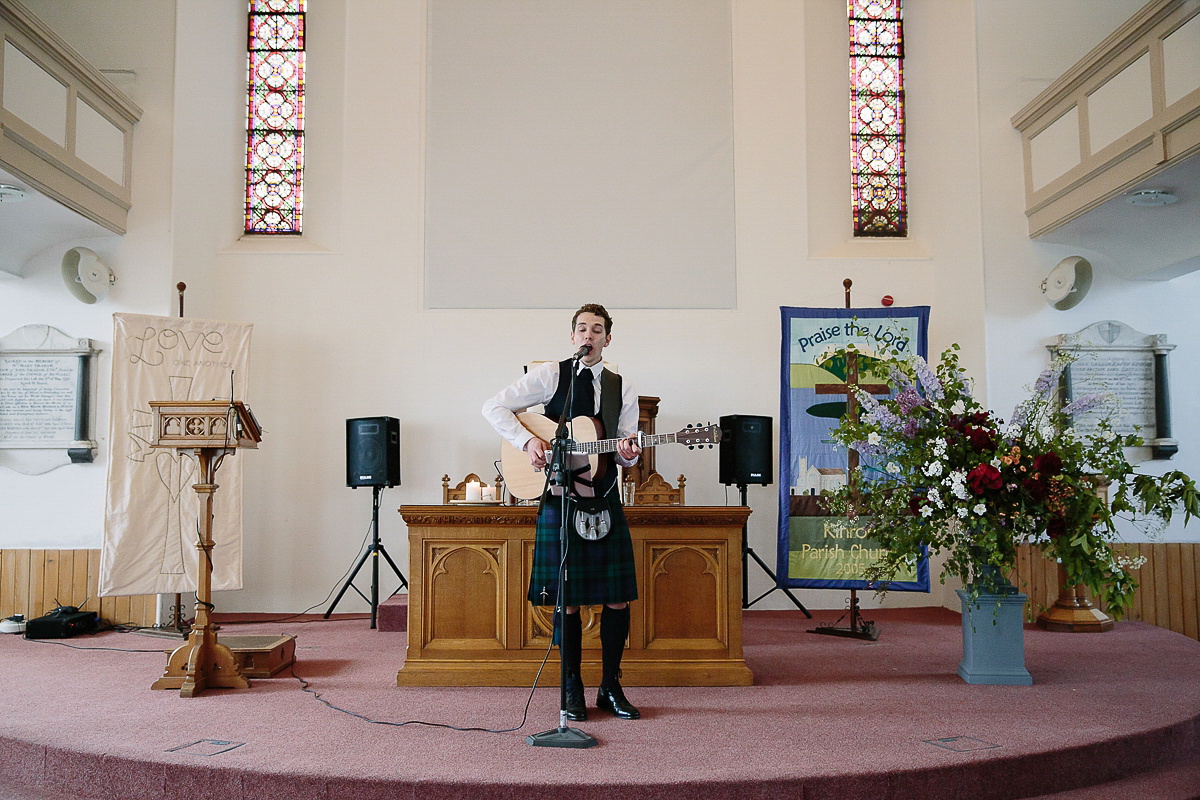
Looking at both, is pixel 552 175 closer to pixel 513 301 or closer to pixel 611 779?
pixel 513 301

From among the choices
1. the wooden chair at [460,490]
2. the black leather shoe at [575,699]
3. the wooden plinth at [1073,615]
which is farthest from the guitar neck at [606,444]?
the wooden plinth at [1073,615]

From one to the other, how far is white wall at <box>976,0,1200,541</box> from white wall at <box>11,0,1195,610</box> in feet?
0.09

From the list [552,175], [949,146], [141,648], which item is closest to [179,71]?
[552,175]

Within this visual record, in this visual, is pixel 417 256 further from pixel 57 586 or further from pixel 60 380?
pixel 57 586

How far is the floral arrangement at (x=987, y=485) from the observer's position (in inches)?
147

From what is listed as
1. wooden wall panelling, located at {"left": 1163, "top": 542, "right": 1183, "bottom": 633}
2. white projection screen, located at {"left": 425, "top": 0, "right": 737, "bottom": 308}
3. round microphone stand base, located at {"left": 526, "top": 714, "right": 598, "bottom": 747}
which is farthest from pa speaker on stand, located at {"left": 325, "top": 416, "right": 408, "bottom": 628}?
wooden wall panelling, located at {"left": 1163, "top": 542, "right": 1183, "bottom": 633}

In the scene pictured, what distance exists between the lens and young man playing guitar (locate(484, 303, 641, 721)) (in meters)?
3.29

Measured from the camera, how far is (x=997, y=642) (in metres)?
4.02

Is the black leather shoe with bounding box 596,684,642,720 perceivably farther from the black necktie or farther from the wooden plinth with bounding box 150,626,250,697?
the wooden plinth with bounding box 150,626,250,697

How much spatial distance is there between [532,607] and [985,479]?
7.10ft

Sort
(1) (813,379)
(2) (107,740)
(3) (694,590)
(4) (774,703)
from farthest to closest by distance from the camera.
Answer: (1) (813,379)
(3) (694,590)
(4) (774,703)
(2) (107,740)

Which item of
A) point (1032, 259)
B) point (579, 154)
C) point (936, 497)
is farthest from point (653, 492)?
point (1032, 259)

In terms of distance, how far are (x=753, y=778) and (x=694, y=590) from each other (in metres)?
1.50

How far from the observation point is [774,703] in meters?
3.66
